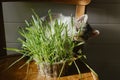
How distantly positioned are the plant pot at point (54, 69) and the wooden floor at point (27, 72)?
0.03m

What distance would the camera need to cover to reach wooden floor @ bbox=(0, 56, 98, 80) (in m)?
0.97

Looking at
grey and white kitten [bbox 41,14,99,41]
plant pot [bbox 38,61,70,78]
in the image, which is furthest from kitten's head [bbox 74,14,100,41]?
plant pot [bbox 38,61,70,78]

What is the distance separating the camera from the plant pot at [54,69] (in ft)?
2.95

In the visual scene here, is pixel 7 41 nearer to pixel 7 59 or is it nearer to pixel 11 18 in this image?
pixel 11 18

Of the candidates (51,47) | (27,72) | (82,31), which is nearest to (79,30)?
(82,31)

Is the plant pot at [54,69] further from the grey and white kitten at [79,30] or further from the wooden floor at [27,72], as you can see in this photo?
the grey and white kitten at [79,30]

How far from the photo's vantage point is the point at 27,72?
1016 millimetres

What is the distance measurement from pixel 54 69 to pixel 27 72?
159mm

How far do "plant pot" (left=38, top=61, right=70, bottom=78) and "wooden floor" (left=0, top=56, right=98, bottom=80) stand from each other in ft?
0.08

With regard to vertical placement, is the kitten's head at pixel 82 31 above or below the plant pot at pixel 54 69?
above

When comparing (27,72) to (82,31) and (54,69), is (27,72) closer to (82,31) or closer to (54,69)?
(54,69)

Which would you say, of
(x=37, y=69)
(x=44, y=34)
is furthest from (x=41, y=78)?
(x=44, y=34)

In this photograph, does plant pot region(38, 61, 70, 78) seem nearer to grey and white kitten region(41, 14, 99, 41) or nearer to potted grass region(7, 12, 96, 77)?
potted grass region(7, 12, 96, 77)

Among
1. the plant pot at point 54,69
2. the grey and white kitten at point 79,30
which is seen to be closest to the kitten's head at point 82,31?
the grey and white kitten at point 79,30
